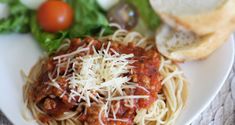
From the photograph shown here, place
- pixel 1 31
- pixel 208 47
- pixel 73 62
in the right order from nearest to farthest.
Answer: pixel 73 62
pixel 208 47
pixel 1 31

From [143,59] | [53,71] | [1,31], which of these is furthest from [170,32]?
[1,31]

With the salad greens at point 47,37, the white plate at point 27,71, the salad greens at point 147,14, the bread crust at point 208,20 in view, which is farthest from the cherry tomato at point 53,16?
the bread crust at point 208,20

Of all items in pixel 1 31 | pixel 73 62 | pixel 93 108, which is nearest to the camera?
pixel 93 108

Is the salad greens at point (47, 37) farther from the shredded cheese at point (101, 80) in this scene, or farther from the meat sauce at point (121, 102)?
the shredded cheese at point (101, 80)

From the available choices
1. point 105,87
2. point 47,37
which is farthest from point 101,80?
point 47,37

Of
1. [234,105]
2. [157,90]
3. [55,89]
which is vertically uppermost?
[55,89]

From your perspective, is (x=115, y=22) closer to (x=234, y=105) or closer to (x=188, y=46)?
(x=188, y=46)

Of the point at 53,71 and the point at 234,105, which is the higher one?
the point at 53,71

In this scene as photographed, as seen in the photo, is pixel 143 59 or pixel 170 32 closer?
pixel 143 59
